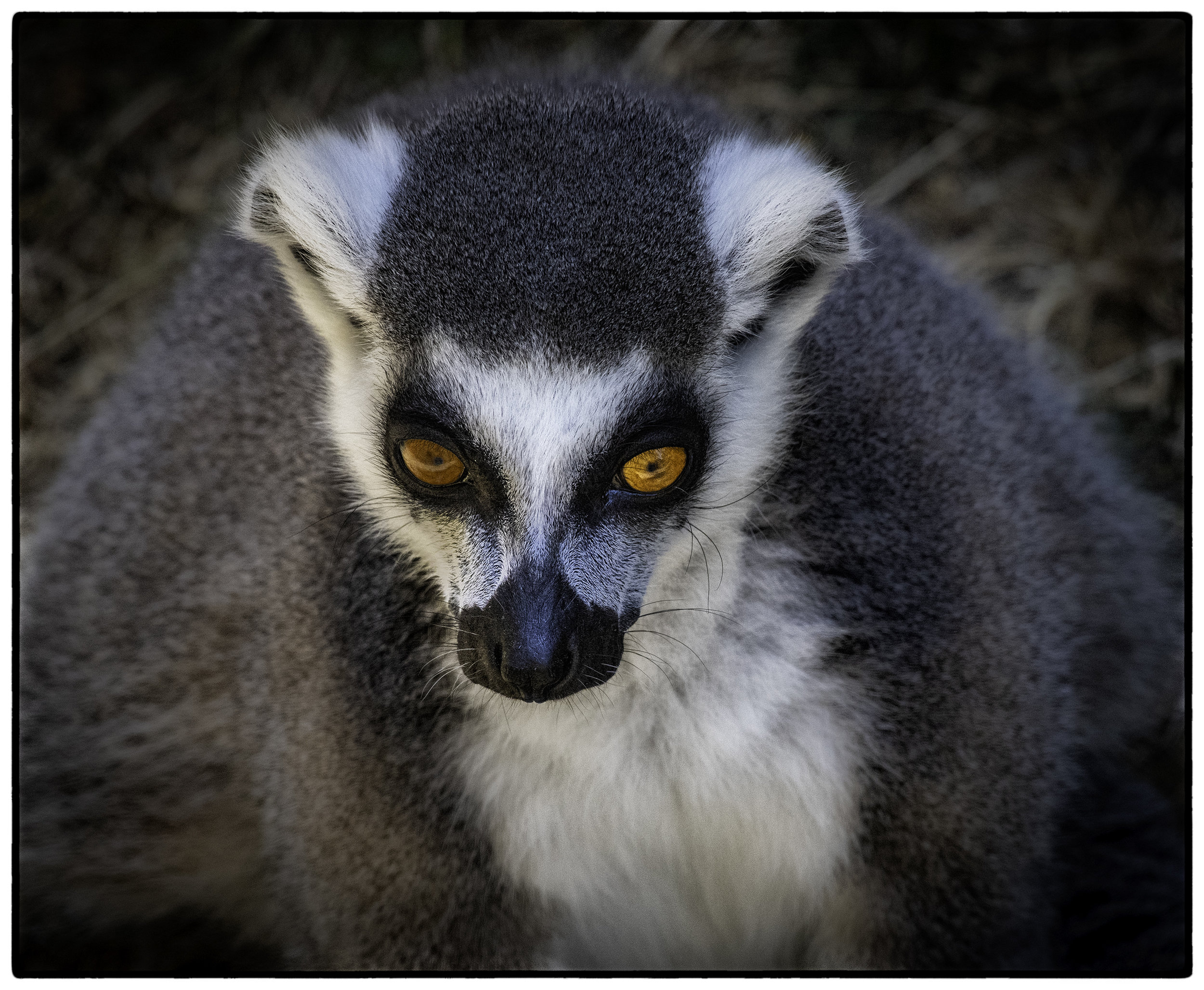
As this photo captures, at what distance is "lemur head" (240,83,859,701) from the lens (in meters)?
1.73

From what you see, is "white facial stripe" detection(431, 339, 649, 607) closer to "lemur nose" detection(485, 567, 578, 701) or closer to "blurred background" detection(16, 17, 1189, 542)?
"lemur nose" detection(485, 567, 578, 701)

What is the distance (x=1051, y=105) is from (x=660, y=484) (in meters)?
1.97

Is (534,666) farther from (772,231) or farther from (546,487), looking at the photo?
(772,231)

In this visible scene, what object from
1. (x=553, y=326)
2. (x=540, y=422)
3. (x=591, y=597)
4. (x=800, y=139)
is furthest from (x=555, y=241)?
(x=800, y=139)

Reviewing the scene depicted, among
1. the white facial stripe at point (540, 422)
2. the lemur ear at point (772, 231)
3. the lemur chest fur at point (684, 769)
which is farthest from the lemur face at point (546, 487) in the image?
the lemur chest fur at point (684, 769)

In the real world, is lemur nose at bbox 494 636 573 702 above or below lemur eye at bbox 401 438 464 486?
below

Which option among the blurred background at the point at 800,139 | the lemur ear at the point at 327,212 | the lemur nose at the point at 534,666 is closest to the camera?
the lemur nose at the point at 534,666

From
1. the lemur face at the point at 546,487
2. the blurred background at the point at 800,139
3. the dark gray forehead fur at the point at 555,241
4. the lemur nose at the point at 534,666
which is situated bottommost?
the lemur nose at the point at 534,666

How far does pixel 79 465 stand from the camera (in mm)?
3279

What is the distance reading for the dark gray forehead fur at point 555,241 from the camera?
1747 millimetres

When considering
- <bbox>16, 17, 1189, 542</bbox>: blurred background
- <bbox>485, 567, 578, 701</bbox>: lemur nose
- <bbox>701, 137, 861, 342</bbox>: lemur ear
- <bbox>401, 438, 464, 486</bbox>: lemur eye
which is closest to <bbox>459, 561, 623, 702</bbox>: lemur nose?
<bbox>485, 567, 578, 701</bbox>: lemur nose

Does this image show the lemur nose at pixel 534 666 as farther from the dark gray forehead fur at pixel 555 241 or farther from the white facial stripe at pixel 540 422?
the dark gray forehead fur at pixel 555 241

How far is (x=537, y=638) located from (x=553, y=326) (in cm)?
44

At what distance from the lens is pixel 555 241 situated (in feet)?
5.81
